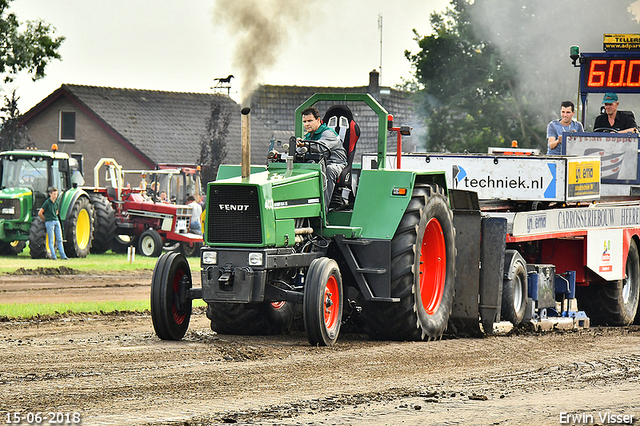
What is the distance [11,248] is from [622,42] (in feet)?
52.1

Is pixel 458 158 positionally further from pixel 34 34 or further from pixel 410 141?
pixel 410 141

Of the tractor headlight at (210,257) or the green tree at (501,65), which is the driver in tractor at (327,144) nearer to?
the tractor headlight at (210,257)

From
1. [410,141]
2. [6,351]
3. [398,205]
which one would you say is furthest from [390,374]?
[410,141]

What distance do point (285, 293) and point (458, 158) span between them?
14.0ft

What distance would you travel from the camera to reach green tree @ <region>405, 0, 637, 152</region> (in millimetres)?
35625

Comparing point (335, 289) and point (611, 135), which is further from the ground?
point (611, 135)

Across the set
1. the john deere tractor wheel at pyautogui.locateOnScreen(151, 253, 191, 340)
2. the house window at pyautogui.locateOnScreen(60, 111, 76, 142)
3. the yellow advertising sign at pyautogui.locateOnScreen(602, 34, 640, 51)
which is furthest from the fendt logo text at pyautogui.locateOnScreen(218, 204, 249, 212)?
the house window at pyautogui.locateOnScreen(60, 111, 76, 142)

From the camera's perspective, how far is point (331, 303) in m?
9.00

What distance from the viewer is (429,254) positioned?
1035cm

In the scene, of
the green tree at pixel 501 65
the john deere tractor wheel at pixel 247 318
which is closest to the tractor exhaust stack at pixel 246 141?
the john deere tractor wheel at pixel 247 318

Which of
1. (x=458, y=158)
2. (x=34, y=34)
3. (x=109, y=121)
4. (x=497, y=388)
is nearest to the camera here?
(x=497, y=388)

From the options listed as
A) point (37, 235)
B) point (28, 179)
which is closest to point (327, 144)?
point (37, 235)

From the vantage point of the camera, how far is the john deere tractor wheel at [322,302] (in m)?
8.58

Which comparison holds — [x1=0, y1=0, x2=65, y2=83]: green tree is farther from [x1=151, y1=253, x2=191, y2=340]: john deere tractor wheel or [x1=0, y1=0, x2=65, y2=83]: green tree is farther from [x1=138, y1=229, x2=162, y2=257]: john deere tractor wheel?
[x1=151, y1=253, x2=191, y2=340]: john deere tractor wheel
